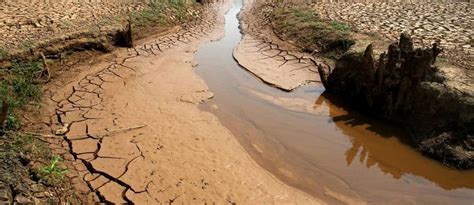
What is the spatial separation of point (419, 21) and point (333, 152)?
6.53 metres

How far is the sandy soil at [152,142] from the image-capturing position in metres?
5.02

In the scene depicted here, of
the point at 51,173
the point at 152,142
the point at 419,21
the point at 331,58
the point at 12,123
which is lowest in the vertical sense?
the point at 152,142

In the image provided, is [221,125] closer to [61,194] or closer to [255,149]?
[255,149]

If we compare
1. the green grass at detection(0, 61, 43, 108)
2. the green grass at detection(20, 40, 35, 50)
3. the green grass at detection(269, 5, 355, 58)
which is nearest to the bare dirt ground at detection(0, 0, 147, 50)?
the green grass at detection(20, 40, 35, 50)

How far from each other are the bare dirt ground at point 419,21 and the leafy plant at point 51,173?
24.3ft

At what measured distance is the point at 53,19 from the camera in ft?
30.3

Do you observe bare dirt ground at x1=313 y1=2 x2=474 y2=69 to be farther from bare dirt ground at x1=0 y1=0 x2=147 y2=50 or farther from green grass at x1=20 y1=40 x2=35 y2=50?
green grass at x1=20 y1=40 x2=35 y2=50

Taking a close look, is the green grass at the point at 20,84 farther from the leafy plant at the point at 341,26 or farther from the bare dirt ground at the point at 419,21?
the bare dirt ground at the point at 419,21

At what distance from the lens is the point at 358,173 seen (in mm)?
5621

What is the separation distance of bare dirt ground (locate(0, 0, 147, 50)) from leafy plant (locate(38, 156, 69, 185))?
3.83 metres

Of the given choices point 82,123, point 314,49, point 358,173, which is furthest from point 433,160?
point 82,123

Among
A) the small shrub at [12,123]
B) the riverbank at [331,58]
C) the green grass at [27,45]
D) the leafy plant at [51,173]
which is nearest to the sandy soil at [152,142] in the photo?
the leafy plant at [51,173]

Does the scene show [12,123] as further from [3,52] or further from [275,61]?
[275,61]

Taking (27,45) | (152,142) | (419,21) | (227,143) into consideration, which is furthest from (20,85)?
(419,21)
